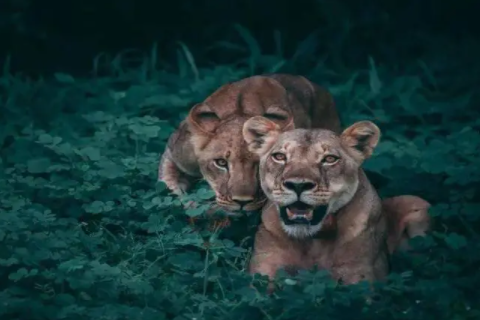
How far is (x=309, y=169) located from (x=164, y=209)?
1033 mm

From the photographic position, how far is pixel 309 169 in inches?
276

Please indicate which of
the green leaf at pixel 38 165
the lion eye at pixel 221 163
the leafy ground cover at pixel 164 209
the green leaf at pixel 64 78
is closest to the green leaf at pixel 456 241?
the leafy ground cover at pixel 164 209

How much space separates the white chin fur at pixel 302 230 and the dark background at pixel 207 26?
4264mm

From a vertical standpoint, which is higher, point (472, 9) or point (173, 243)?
point (472, 9)

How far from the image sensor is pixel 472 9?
36.3ft

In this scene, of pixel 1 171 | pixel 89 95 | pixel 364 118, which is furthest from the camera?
pixel 89 95

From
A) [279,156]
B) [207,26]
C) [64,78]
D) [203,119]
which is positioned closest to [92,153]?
Answer: [203,119]

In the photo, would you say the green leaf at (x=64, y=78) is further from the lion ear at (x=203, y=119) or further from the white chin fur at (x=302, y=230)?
the white chin fur at (x=302, y=230)

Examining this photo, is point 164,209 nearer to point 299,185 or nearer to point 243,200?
point 243,200

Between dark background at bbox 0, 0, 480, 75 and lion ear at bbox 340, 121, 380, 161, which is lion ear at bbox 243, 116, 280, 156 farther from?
dark background at bbox 0, 0, 480, 75

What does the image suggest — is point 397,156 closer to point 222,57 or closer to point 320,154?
point 320,154

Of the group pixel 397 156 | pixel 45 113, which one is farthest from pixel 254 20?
pixel 397 156

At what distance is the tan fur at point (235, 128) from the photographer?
765 cm

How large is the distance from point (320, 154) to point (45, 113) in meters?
3.28
